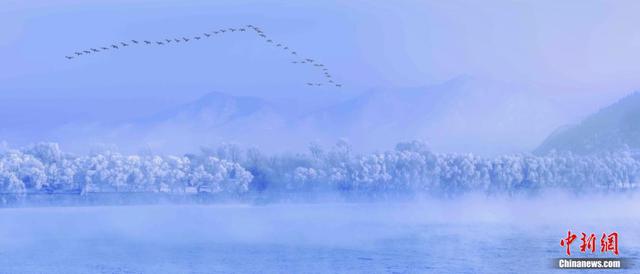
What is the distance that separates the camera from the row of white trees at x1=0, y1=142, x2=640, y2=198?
18.1m

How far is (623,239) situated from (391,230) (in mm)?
3536

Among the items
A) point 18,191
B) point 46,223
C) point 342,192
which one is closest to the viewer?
point 46,223

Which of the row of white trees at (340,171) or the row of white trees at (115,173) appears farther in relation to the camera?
the row of white trees at (340,171)

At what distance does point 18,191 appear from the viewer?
56.3ft

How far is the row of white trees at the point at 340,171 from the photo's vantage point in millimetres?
18078

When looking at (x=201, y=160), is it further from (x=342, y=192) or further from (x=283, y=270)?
(x=283, y=270)

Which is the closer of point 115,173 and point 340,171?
point 115,173

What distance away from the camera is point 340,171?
1850 centimetres

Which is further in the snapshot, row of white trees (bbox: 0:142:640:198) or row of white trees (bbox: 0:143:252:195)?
row of white trees (bbox: 0:142:640:198)

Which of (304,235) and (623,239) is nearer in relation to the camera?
(623,239)

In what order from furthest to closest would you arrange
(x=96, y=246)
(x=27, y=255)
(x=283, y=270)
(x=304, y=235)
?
(x=304, y=235) → (x=96, y=246) → (x=27, y=255) → (x=283, y=270)

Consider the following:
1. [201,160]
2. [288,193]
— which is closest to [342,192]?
[288,193]

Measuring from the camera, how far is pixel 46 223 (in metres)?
14.9

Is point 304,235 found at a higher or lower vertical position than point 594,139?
lower
